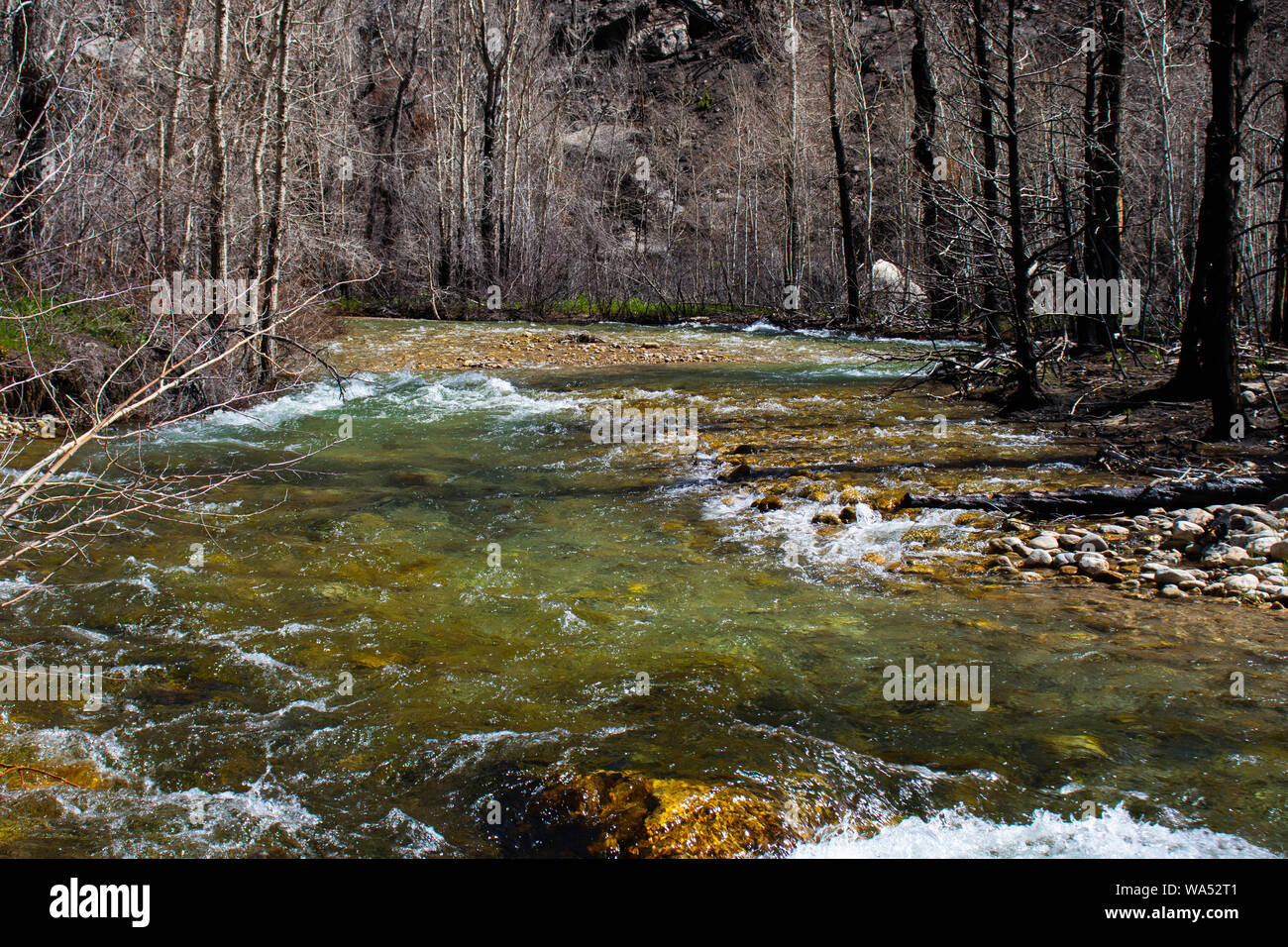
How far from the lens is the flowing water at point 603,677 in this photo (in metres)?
3.59

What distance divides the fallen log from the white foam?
4.06 metres

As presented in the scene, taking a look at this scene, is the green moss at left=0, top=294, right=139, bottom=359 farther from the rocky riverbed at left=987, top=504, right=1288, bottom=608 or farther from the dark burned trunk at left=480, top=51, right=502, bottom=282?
the dark burned trunk at left=480, top=51, right=502, bottom=282

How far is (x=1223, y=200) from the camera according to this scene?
848 cm

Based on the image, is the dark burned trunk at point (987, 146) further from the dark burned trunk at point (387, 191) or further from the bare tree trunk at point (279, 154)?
the dark burned trunk at point (387, 191)

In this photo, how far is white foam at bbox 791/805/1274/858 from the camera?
11.0ft

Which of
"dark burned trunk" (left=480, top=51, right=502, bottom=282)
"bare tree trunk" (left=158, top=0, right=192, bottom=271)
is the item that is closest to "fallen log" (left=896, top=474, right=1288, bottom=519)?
"bare tree trunk" (left=158, top=0, right=192, bottom=271)

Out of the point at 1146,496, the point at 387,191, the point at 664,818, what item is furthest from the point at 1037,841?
the point at 387,191

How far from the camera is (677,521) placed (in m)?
7.66

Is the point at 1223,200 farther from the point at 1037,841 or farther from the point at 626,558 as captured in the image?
the point at 1037,841

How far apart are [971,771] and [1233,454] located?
6332 mm

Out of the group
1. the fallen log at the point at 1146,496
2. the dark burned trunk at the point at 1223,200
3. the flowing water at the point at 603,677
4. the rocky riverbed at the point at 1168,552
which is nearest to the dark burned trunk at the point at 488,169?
the flowing water at the point at 603,677

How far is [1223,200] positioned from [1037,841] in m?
7.65
